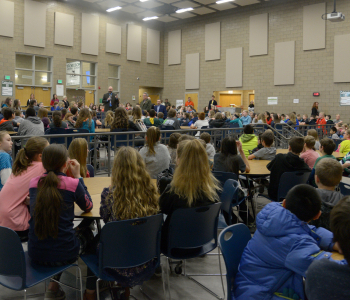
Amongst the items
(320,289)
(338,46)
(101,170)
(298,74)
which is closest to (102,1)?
(298,74)

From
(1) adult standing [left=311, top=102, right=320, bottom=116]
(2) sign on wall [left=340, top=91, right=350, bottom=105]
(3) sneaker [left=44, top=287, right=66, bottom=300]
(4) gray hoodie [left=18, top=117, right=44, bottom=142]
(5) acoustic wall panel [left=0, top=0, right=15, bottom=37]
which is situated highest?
(5) acoustic wall panel [left=0, top=0, right=15, bottom=37]

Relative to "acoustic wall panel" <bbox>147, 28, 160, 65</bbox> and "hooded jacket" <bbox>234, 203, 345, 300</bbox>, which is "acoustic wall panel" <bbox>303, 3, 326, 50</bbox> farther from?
"hooded jacket" <bbox>234, 203, 345, 300</bbox>

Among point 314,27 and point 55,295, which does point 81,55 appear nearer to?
point 314,27

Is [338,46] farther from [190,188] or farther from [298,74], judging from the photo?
[190,188]

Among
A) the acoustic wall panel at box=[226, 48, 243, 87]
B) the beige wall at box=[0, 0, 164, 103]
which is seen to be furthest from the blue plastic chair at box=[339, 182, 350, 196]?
the acoustic wall panel at box=[226, 48, 243, 87]

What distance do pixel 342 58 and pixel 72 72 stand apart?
11.9 metres

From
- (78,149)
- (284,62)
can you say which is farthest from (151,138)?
(284,62)

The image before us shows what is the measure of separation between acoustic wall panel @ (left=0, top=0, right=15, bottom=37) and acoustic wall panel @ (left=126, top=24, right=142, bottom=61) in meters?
5.69

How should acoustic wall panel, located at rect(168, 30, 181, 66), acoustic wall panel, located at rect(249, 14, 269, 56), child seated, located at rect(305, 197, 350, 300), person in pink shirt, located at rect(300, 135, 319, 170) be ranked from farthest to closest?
1. acoustic wall panel, located at rect(168, 30, 181, 66)
2. acoustic wall panel, located at rect(249, 14, 269, 56)
3. person in pink shirt, located at rect(300, 135, 319, 170)
4. child seated, located at rect(305, 197, 350, 300)

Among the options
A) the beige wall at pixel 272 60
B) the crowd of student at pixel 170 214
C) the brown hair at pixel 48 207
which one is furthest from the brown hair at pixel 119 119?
the beige wall at pixel 272 60

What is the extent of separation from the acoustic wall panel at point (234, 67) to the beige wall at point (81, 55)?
422 centimetres

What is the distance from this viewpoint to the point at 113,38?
55.6 ft

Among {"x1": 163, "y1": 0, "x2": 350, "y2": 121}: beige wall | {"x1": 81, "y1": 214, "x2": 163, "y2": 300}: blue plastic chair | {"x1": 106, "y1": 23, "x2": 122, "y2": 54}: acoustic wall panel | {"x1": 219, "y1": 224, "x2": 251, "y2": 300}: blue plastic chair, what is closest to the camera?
{"x1": 219, "y1": 224, "x2": 251, "y2": 300}: blue plastic chair

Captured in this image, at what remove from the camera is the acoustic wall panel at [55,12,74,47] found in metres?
14.9
